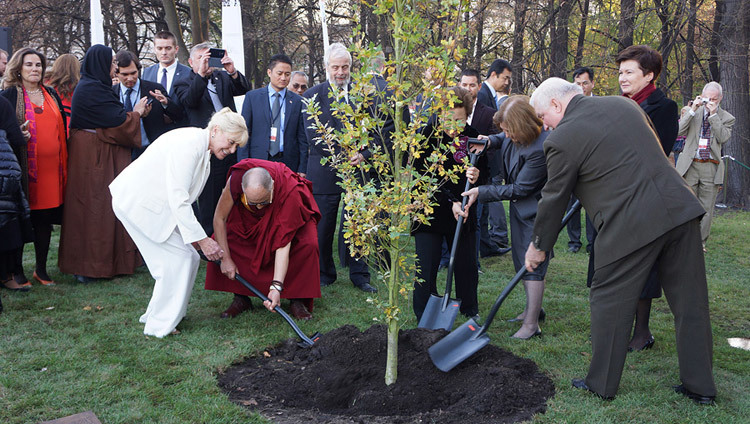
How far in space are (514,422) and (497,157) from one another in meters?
4.14

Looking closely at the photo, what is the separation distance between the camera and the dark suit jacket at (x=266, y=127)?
21.0 feet

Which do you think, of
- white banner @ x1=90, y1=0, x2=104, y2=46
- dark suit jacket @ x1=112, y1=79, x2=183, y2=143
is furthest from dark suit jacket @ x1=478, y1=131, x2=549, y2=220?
white banner @ x1=90, y1=0, x2=104, y2=46

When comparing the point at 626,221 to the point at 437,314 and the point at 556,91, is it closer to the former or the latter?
the point at 556,91

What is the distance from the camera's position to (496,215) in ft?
25.9

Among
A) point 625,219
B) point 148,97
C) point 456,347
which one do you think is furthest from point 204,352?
point 148,97

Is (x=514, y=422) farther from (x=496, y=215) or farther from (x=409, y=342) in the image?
(x=496, y=215)

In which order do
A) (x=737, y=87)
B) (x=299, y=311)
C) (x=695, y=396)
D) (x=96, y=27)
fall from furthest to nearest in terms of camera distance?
1. (x=737, y=87)
2. (x=96, y=27)
3. (x=299, y=311)
4. (x=695, y=396)

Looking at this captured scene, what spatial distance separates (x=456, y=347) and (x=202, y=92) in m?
3.88

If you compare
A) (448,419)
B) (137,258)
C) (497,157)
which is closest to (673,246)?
(448,419)

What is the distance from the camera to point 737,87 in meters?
11.8

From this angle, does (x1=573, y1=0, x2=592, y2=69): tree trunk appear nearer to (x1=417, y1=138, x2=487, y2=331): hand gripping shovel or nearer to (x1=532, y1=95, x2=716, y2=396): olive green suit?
(x1=417, y1=138, x2=487, y2=331): hand gripping shovel

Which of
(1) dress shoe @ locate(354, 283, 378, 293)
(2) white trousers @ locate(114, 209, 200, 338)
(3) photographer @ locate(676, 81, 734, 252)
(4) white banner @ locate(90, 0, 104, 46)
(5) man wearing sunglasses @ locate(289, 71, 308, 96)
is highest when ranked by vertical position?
(4) white banner @ locate(90, 0, 104, 46)

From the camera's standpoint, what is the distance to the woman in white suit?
437 cm

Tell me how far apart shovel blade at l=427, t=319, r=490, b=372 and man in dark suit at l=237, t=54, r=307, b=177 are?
297 cm
